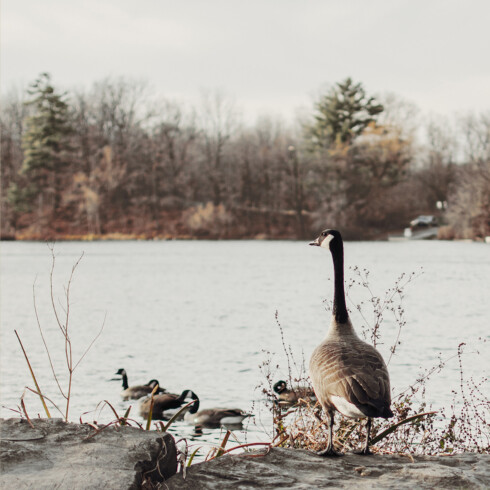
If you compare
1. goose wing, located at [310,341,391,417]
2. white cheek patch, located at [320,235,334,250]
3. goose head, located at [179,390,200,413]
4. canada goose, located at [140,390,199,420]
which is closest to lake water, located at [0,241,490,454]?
goose head, located at [179,390,200,413]

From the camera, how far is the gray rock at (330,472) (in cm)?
369

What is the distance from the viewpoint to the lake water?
43.4ft

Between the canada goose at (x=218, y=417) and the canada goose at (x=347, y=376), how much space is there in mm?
5805

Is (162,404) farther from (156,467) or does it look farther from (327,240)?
(156,467)

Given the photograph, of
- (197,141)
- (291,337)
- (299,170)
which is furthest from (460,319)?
(197,141)

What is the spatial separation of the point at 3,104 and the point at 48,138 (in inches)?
505

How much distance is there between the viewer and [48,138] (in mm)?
74312

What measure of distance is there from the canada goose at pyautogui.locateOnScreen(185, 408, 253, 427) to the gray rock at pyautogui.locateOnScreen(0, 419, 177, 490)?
6.50 meters

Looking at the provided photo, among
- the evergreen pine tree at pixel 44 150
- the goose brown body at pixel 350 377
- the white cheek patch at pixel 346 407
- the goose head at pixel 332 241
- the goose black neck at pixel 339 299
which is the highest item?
the evergreen pine tree at pixel 44 150

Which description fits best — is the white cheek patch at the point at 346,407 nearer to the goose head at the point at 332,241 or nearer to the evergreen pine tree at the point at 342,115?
the goose head at the point at 332,241

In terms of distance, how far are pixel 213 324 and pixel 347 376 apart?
724 inches

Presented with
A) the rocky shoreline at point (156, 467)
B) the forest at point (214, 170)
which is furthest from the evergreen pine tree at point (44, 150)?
the rocky shoreline at point (156, 467)

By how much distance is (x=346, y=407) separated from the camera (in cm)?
423

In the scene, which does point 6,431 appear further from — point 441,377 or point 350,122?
point 350,122
